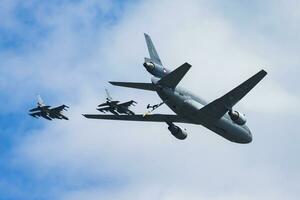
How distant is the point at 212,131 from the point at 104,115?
40.8ft

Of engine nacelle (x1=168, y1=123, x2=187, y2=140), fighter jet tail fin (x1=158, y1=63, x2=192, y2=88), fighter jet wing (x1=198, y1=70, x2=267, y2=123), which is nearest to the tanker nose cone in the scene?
engine nacelle (x1=168, y1=123, x2=187, y2=140)

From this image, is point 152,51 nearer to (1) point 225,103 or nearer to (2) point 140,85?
(2) point 140,85

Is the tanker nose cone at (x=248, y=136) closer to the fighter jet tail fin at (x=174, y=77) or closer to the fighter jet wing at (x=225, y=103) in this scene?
the fighter jet wing at (x=225, y=103)

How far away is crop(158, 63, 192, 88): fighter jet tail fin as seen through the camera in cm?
7812

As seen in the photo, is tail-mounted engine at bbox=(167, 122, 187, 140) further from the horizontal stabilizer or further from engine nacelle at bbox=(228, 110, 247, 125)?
the horizontal stabilizer

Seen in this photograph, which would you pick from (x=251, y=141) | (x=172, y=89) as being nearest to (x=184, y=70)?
(x=172, y=89)

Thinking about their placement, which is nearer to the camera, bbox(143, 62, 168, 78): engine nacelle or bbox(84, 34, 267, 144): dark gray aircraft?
bbox(84, 34, 267, 144): dark gray aircraft

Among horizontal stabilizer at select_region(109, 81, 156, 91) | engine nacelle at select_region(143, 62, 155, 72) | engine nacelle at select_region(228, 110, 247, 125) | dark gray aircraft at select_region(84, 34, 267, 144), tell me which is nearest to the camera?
dark gray aircraft at select_region(84, 34, 267, 144)

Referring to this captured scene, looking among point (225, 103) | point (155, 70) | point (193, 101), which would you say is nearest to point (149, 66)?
point (155, 70)

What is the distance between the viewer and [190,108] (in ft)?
273

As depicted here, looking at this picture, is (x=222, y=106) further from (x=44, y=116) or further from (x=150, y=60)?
(x=44, y=116)

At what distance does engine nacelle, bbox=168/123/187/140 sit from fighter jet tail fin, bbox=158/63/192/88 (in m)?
11.3

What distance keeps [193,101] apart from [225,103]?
3.48 m

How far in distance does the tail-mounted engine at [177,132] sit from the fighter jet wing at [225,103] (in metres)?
6.72
